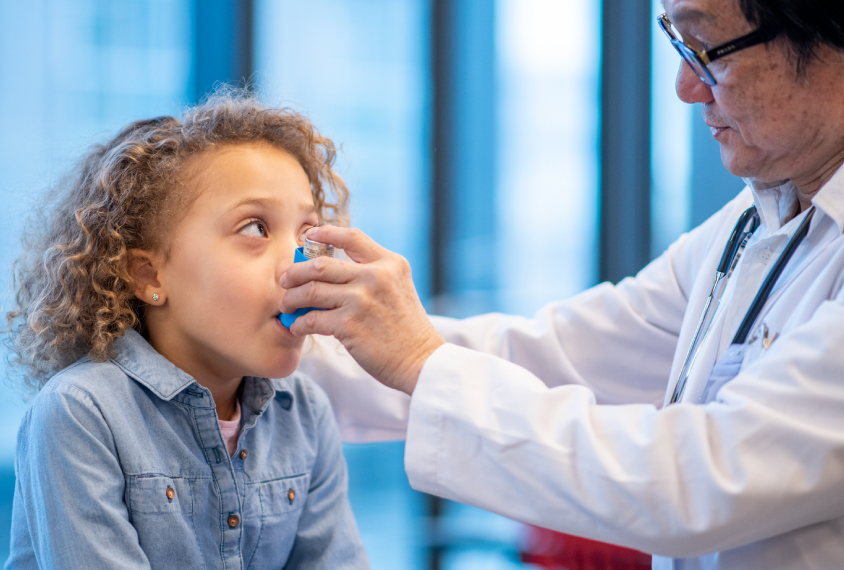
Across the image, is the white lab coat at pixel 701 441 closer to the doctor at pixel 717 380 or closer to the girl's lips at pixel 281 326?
the doctor at pixel 717 380

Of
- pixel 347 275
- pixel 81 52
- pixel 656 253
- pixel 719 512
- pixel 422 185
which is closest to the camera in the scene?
pixel 719 512

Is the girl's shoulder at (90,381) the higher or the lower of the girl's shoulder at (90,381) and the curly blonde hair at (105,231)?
the lower

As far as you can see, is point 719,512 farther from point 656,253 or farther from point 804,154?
point 656,253

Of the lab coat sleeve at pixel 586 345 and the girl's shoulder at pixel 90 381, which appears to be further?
the lab coat sleeve at pixel 586 345

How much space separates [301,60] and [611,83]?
1.44 meters

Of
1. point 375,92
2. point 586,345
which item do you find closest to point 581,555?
point 586,345

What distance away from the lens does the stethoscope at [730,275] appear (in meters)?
1.11

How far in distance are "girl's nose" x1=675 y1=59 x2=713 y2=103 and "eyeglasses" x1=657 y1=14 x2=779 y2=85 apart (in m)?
0.02

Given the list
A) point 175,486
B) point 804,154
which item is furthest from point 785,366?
point 175,486

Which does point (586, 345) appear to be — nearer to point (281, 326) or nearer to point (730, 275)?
point (730, 275)

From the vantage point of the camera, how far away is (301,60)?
3.19 m

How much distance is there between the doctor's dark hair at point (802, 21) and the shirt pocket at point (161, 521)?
111 cm

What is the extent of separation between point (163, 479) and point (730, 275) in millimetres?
1016

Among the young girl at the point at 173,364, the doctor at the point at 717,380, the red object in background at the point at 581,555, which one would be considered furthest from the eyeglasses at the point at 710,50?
the red object in background at the point at 581,555
